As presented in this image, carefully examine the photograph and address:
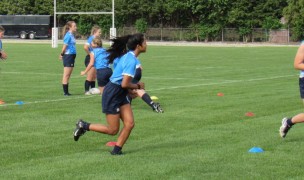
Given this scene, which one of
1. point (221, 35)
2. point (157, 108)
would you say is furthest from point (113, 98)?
point (221, 35)

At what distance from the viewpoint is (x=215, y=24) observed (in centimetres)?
7775

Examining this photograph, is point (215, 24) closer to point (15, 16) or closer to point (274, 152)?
point (15, 16)

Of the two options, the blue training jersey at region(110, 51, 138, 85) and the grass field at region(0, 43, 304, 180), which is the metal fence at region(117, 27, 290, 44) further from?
the blue training jersey at region(110, 51, 138, 85)

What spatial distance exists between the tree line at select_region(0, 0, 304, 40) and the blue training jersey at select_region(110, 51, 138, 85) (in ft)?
197

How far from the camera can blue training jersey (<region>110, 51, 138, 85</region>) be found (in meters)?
9.67

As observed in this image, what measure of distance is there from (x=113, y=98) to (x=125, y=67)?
1.57 ft

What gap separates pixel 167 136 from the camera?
37.7ft

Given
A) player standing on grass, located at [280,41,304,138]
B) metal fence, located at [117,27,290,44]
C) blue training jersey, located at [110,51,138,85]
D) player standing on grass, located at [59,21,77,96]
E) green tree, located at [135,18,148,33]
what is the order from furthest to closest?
green tree, located at [135,18,148,33]
metal fence, located at [117,27,290,44]
player standing on grass, located at [59,21,77,96]
player standing on grass, located at [280,41,304,138]
blue training jersey, located at [110,51,138,85]

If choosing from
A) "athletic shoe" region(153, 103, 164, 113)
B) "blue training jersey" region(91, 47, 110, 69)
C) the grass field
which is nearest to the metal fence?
the grass field

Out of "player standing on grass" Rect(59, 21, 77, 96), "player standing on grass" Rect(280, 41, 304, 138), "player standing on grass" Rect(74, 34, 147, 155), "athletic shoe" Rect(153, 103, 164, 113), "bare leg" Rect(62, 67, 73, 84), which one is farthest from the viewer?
"player standing on grass" Rect(59, 21, 77, 96)

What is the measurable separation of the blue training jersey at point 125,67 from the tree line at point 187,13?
6017cm

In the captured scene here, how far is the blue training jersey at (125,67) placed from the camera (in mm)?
9672

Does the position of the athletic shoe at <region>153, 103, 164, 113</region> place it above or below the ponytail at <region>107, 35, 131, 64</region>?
below

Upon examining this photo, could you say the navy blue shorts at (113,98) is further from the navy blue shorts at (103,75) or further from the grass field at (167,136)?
the navy blue shorts at (103,75)
